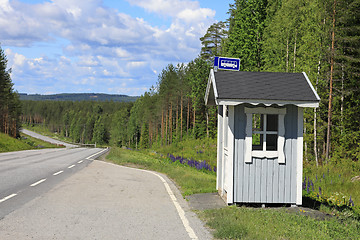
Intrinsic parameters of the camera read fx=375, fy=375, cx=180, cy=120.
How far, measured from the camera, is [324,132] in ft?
82.8

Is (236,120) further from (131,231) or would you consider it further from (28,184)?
(28,184)

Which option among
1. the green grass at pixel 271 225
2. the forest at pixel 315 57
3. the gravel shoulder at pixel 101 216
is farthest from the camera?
the forest at pixel 315 57

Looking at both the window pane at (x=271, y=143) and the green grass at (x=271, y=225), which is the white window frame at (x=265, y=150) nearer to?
the green grass at (x=271, y=225)

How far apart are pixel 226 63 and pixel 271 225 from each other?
5.37 metres

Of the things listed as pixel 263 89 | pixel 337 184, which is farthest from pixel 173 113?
pixel 263 89

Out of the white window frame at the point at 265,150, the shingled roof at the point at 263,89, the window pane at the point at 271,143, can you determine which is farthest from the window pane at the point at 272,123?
the white window frame at the point at 265,150

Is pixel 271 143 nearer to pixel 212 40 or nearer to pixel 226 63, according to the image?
pixel 226 63

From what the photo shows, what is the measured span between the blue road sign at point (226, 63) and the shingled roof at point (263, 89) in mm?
531

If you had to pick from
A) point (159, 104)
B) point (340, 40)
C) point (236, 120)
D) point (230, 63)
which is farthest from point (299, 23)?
point (159, 104)

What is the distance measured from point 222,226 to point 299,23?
2750cm

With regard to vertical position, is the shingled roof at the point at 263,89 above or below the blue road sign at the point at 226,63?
below

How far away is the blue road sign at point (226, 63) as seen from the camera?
1070 cm

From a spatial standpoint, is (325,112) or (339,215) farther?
(325,112)

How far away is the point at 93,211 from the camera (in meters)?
8.41
